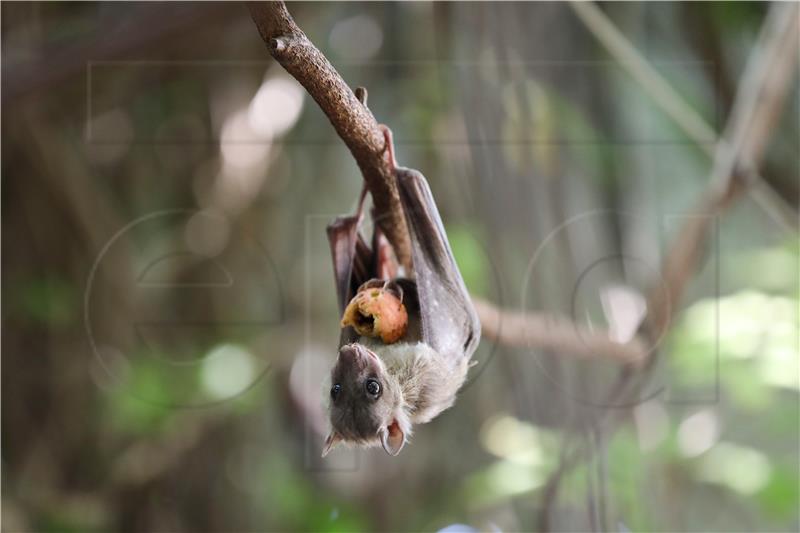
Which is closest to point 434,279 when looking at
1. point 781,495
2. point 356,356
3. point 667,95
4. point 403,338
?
point 403,338

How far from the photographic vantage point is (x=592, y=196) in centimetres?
422

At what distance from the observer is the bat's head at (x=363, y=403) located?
58.4 inches

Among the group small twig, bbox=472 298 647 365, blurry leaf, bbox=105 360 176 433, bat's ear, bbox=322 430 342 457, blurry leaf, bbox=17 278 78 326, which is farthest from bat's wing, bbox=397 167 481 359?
blurry leaf, bbox=17 278 78 326

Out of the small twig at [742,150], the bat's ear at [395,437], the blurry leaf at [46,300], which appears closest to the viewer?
the bat's ear at [395,437]

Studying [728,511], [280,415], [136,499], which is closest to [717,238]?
[728,511]

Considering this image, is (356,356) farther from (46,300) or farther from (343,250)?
(46,300)

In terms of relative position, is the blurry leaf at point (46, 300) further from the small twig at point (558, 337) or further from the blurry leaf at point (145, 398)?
the small twig at point (558, 337)

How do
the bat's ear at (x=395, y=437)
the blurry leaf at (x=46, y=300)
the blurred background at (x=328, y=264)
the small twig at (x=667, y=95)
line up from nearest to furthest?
the bat's ear at (x=395, y=437) < the small twig at (x=667, y=95) < the blurred background at (x=328, y=264) < the blurry leaf at (x=46, y=300)

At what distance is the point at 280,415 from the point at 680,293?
2.30 m

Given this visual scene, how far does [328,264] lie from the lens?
14.9 ft

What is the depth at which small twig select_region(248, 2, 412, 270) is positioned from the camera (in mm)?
1082

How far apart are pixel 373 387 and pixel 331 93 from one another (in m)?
0.55

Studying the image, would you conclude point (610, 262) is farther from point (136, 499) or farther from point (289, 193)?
point (136, 499)

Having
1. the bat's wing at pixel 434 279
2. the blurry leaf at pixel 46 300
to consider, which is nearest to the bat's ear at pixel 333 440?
the bat's wing at pixel 434 279
